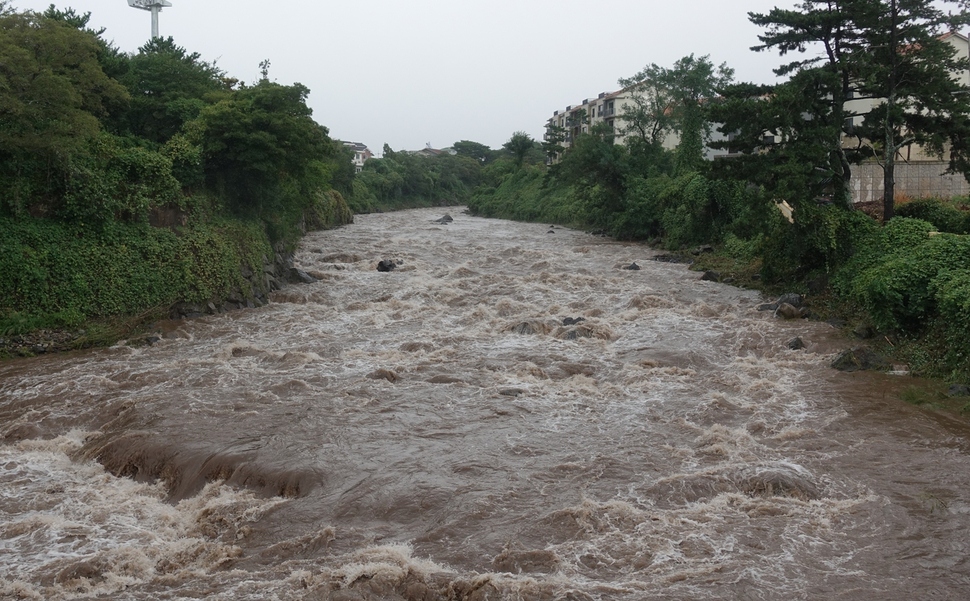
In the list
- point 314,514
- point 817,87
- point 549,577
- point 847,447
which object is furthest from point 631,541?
point 817,87

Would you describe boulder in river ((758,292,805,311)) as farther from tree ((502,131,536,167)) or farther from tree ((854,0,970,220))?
tree ((502,131,536,167))

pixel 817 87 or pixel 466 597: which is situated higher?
pixel 817 87

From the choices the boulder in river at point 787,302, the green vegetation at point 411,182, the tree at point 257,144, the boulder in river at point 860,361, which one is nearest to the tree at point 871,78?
the boulder in river at point 787,302

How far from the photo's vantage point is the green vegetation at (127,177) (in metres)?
15.0

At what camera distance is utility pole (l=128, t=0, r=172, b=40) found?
3684 centimetres

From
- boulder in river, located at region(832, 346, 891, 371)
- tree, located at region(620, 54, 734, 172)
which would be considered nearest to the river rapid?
boulder in river, located at region(832, 346, 891, 371)

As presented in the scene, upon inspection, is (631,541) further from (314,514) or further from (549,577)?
(314,514)

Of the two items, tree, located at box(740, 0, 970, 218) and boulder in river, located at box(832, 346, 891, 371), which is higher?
tree, located at box(740, 0, 970, 218)

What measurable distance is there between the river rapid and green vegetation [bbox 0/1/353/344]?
1.61m

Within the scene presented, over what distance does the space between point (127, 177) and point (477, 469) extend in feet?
43.1

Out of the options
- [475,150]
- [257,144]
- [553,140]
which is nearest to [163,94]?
[257,144]

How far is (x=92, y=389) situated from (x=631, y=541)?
976 cm

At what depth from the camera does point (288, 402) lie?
11945 millimetres

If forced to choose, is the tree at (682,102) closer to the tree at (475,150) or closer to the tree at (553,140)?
the tree at (553,140)
